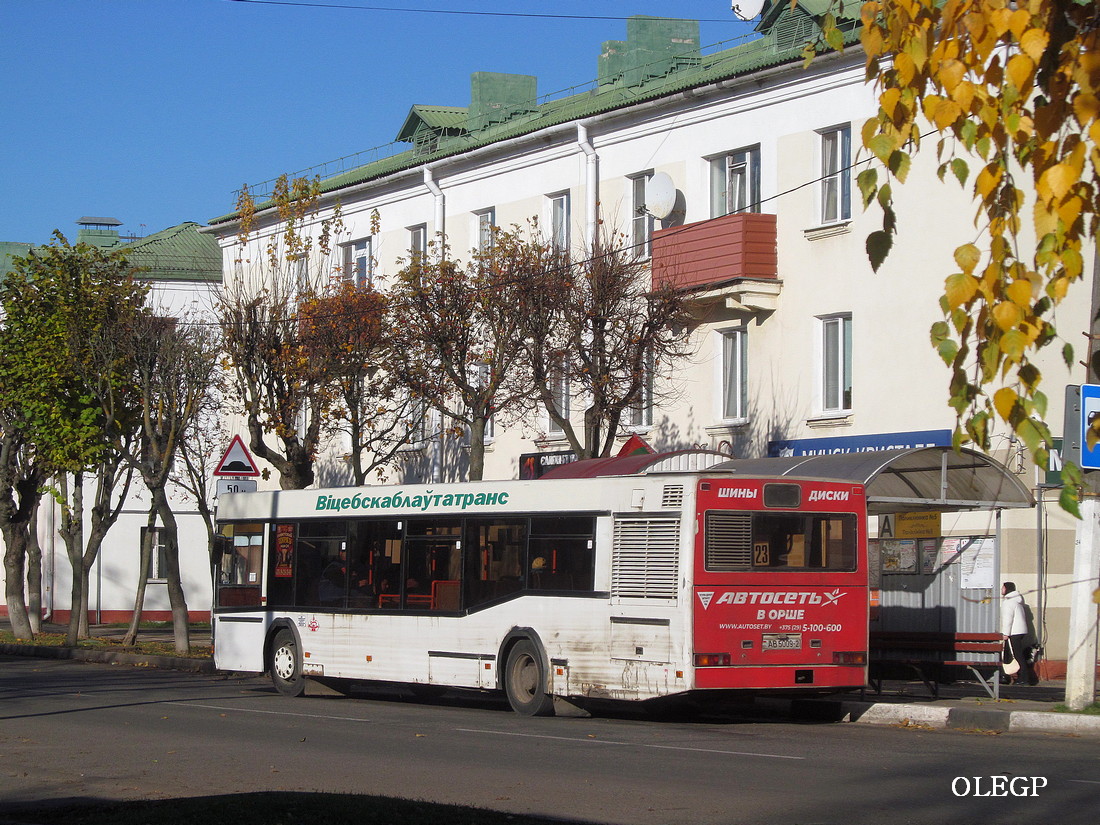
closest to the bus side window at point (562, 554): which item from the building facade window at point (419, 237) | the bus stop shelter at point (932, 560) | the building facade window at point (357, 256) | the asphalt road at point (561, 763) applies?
the asphalt road at point (561, 763)

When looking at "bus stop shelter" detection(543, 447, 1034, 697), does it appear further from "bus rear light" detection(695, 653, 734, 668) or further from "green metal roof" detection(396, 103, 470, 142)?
"green metal roof" detection(396, 103, 470, 142)

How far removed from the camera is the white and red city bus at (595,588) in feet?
51.6

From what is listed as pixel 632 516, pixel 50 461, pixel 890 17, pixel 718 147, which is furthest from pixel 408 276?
pixel 890 17

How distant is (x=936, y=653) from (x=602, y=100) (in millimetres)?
19017

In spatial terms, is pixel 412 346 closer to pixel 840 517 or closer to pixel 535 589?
pixel 535 589

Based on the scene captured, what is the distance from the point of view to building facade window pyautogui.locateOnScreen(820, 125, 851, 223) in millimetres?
25766

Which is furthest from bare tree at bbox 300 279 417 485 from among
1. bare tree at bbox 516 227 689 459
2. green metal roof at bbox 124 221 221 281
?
green metal roof at bbox 124 221 221 281

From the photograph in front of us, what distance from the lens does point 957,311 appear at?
3.28 meters

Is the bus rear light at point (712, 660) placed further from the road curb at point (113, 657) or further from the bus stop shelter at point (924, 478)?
the road curb at point (113, 657)

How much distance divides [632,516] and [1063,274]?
1319cm

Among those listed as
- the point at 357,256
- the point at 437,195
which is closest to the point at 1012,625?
the point at 437,195

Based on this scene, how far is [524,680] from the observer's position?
692 inches

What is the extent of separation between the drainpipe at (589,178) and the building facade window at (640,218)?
0.89m

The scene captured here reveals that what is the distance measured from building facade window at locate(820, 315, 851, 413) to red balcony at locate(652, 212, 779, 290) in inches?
60.9
